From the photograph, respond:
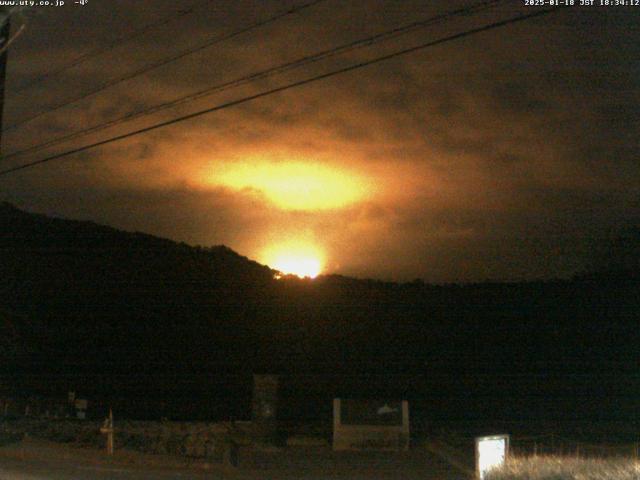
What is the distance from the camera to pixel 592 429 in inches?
1186

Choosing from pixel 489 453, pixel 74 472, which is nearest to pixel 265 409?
pixel 74 472

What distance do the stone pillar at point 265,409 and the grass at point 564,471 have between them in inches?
646

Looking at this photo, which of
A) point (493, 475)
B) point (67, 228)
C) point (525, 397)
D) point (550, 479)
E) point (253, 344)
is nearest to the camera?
point (550, 479)

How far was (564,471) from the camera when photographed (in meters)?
9.53

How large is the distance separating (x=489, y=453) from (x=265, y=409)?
16.2m

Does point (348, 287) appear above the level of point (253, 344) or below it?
above

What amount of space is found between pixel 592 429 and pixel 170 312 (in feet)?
98.8

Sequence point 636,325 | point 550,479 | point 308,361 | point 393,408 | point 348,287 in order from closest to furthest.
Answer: point 550,479
point 393,408
point 636,325
point 308,361
point 348,287

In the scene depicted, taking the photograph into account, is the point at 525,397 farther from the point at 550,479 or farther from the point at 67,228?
the point at 67,228

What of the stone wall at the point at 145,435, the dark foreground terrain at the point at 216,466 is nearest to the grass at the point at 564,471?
the dark foreground terrain at the point at 216,466

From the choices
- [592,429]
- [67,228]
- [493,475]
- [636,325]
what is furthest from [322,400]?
[67,228]

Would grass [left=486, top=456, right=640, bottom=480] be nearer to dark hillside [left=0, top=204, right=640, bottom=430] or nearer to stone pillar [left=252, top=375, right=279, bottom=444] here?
stone pillar [left=252, top=375, right=279, bottom=444]

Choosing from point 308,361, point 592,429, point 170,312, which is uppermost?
point 170,312

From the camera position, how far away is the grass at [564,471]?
8875 millimetres
